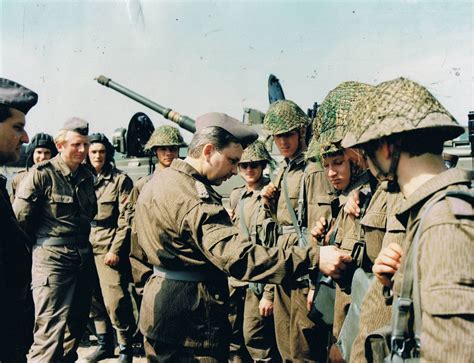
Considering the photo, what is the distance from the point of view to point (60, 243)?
17.7ft

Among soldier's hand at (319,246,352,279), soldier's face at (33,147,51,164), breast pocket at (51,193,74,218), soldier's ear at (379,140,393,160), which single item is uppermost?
soldier's face at (33,147,51,164)

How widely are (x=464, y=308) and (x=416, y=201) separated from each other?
1.40 ft

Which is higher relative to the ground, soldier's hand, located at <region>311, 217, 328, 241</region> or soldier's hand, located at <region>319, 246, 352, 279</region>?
soldier's hand, located at <region>311, 217, 328, 241</region>

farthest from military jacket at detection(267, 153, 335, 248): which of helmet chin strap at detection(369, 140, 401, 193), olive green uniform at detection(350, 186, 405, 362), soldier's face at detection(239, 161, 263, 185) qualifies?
helmet chin strap at detection(369, 140, 401, 193)

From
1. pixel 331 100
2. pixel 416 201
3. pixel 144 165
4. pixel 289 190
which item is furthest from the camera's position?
pixel 144 165

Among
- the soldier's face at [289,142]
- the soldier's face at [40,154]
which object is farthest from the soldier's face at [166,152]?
the soldier's face at [289,142]

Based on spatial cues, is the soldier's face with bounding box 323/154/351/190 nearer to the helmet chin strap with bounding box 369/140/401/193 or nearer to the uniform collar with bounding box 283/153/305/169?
the uniform collar with bounding box 283/153/305/169

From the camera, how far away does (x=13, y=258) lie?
299 centimetres

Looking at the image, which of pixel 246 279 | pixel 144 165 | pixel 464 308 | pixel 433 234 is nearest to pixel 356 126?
pixel 433 234

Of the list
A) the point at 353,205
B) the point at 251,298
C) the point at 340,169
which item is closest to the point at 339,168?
the point at 340,169

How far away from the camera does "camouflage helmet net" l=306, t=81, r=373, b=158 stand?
3475 mm

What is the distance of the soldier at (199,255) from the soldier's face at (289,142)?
1.73 metres

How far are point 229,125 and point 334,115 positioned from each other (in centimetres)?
71

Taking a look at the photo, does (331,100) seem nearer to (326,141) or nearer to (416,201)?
(326,141)
